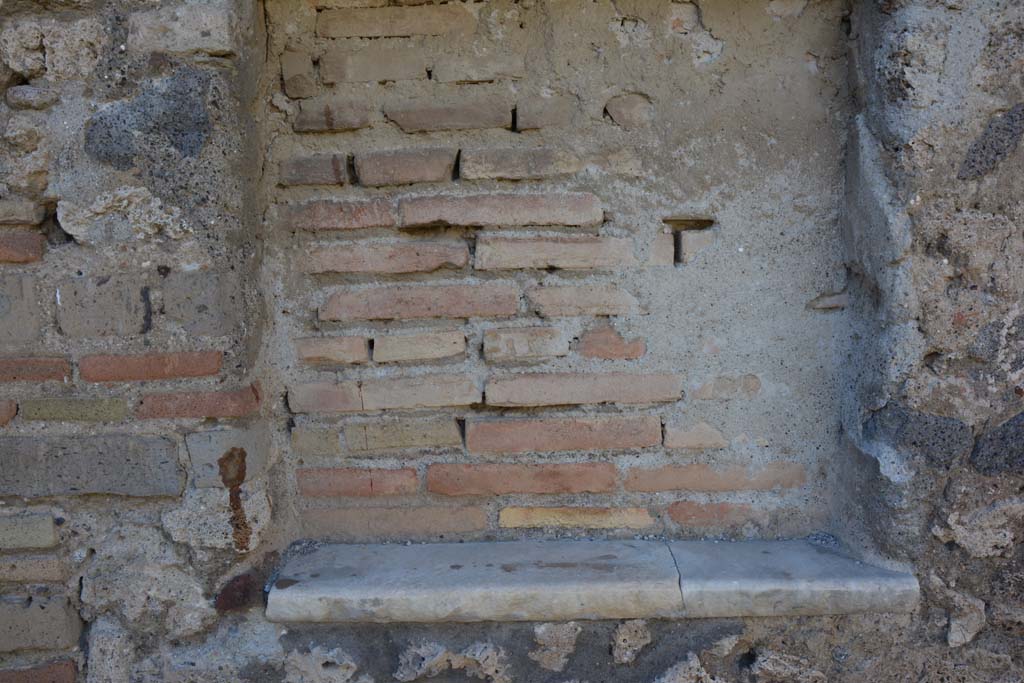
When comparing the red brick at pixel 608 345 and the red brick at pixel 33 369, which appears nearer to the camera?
the red brick at pixel 33 369

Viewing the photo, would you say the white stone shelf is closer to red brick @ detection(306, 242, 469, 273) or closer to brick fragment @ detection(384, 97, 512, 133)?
red brick @ detection(306, 242, 469, 273)

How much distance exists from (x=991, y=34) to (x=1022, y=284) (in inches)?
17.8

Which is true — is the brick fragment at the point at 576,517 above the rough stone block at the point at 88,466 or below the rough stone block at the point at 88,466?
below

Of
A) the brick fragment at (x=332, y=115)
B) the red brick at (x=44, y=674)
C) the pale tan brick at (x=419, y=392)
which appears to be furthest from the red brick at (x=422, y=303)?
the red brick at (x=44, y=674)

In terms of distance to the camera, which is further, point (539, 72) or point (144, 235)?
point (539, 72)

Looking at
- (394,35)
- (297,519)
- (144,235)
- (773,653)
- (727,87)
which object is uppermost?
(394,35)

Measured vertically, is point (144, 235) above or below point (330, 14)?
below

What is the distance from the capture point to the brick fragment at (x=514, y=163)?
5.16 ft

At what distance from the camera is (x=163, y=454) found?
1.47m

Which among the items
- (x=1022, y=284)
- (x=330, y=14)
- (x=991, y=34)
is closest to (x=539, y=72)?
(x=330, y=14)

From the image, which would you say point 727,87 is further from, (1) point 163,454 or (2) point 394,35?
(1) point 163,454

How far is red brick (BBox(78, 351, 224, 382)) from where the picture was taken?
1461 mm

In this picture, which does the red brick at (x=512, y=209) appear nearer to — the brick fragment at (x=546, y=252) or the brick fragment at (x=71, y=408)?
the brick fragment at (x=546, y=252)

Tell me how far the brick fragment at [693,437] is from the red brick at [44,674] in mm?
1270
